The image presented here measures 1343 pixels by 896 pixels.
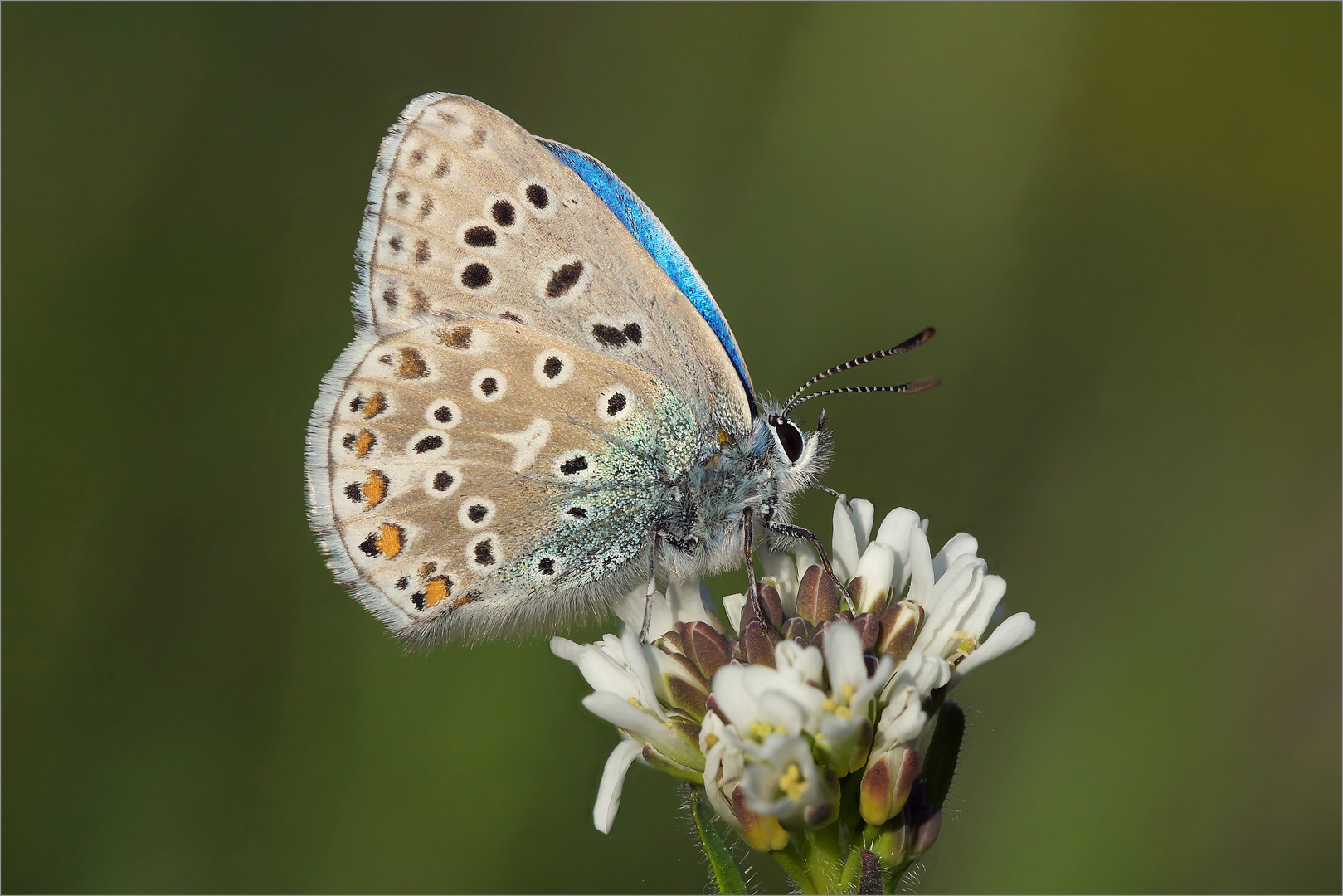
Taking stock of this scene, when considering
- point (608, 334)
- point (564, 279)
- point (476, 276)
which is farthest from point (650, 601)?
point (476, 276)

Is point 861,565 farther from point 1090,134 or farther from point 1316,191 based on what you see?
point 1316,191

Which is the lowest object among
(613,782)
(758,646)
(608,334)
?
(613,782)

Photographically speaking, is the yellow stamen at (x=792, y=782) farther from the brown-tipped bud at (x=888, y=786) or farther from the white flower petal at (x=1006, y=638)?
the white flower petal at (x=1006, y=638)

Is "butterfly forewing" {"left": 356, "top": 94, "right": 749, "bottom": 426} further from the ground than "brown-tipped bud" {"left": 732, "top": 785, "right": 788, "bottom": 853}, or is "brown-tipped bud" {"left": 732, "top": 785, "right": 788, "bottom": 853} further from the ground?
"butterfly forewing" {"left": 356, "top": 94, "right": 749, "bottom": 426}

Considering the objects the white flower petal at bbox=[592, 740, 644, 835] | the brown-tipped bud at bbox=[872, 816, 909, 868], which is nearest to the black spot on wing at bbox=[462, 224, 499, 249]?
the white flower petal at bbox=[592, 740, 644, 835]

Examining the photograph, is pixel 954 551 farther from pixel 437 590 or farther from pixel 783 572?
pixel 437 590

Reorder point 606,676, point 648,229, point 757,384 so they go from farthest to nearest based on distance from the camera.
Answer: point 757,384
point 648,229
point 606,676

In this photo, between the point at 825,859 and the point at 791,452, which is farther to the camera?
the point at 791,452

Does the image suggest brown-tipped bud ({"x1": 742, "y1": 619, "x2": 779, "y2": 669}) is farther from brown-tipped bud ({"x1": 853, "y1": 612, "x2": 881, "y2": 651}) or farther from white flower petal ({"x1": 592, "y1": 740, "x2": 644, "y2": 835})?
white flower petal ({"x1": 592, "y1": 740, "x2": 644, "y2": 835})
